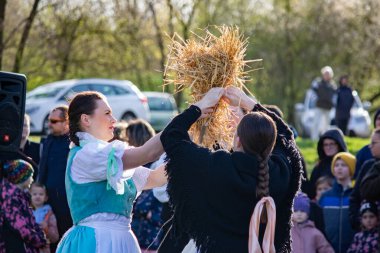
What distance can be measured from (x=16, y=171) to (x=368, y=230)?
9.81 feet

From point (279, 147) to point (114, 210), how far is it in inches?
38.9

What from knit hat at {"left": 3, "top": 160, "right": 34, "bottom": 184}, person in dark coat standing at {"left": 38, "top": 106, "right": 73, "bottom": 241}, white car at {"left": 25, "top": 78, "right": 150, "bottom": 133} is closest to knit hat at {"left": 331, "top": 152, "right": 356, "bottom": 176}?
person in dark coat standing at {"left": 38, "top": 106, "right": 73, "bottom": 241}

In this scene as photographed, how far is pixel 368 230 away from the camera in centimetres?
805

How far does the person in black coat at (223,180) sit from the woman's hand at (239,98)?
37cm

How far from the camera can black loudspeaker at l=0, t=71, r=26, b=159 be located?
6.28 meters

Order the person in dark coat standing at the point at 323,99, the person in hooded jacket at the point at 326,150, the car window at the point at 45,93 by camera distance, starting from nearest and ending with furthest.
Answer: the person in hooded jacket at the point at 326,150
the person in dark coat standing at the point at 323,99
the car window at the point at 45,93

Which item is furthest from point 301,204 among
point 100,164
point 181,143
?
point 181,143

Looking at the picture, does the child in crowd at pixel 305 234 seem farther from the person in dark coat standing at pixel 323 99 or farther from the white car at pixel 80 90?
the white car at pixel 80 90

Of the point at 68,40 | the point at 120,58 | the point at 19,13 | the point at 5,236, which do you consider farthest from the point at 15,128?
the point at 120,58

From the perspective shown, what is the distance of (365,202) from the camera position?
801cm

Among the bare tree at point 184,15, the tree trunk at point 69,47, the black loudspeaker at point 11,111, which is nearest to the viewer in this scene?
the black loudspeaker at point 11,111

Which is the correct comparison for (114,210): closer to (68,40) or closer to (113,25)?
(68,40)

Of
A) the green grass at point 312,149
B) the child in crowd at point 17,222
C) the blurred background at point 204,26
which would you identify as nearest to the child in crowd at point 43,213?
the child in crowd at point 17,222

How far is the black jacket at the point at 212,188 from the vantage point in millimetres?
4750
